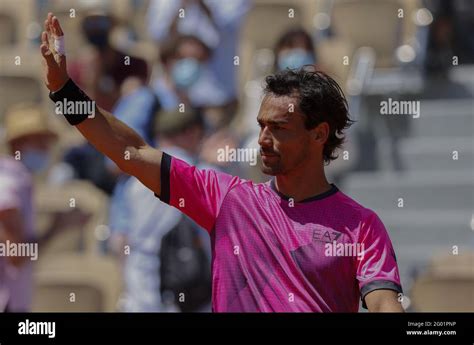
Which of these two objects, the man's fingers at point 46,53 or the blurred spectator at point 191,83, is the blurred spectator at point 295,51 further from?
the man's fingers at point 46,53

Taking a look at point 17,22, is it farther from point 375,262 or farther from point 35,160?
point 375,262

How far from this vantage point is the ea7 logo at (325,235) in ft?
10.9

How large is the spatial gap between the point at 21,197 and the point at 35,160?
446mm

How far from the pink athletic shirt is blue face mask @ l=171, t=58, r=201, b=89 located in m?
2.96

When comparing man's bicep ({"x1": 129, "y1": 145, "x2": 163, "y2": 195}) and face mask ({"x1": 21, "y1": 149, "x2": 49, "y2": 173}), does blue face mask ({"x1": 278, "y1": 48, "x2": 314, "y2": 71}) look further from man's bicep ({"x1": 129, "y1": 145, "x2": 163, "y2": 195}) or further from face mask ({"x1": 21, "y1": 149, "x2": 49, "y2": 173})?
man's bicep ({"x1": 129, "y1": 145, "x2": 163, "y2": 195})

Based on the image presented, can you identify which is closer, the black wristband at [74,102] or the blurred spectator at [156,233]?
the black wristband at [74,102]

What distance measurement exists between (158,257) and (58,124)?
1.04 m

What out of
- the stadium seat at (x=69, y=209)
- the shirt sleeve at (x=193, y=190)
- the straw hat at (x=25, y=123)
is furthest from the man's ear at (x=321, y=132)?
the straw hat at (x=25, y=123)

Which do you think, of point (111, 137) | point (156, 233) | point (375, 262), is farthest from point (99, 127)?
point (156, 233)

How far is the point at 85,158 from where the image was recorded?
20.8 ft

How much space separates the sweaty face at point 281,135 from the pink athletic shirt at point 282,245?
0.38 ft
